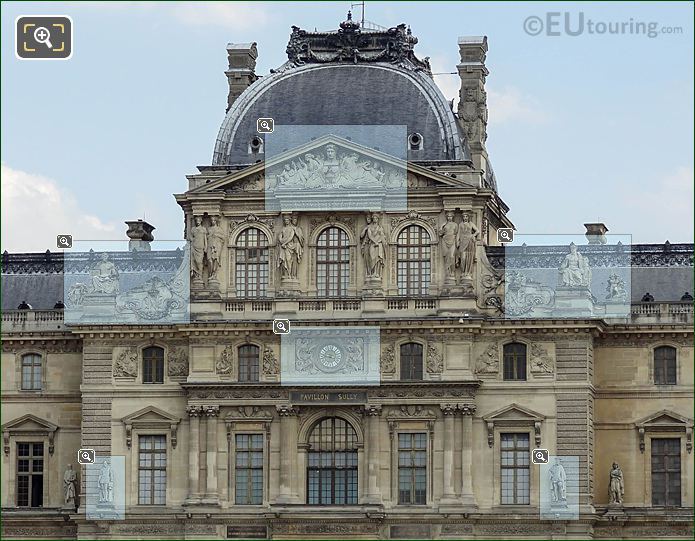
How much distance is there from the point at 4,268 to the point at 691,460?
3044 centimetres

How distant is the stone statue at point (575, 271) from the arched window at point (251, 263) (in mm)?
Answer: 11597

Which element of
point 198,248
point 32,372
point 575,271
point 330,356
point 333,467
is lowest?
point 333,467

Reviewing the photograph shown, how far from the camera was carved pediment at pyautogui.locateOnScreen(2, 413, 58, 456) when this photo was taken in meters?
85.4

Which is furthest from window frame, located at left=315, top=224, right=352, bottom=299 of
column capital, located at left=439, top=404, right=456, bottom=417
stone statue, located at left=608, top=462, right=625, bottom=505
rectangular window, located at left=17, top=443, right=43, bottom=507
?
rectangular window, located at left=17, top=443, right=43, bottom=507

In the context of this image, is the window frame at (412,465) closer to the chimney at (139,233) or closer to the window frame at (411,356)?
the window frame at (411,356)

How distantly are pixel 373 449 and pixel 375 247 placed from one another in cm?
775

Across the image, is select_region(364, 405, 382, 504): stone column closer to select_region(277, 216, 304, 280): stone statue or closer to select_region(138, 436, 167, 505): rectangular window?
select_region(277, 216, 304, 280): stone statue

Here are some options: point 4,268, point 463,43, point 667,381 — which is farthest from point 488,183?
point 4,268

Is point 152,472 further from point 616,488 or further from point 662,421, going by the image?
point 662,421

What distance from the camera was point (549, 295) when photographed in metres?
80.8

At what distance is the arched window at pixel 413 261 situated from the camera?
81500 millimetres

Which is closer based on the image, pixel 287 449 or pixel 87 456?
pixel 287 449
